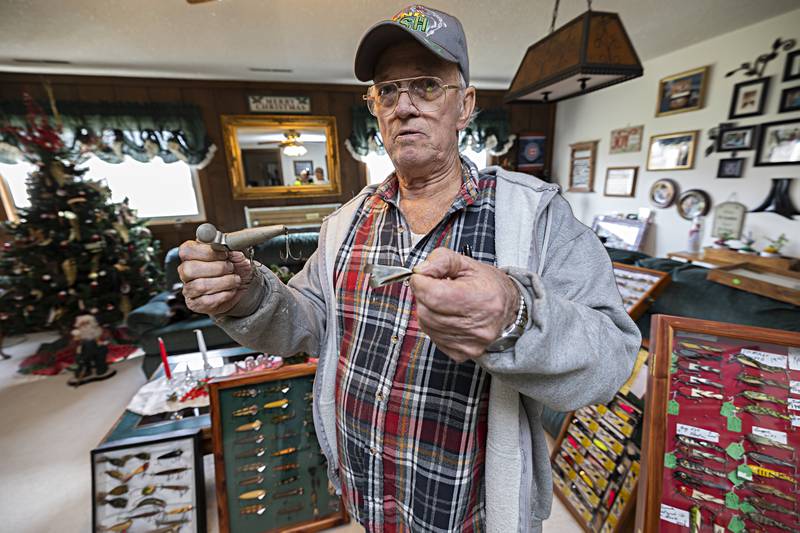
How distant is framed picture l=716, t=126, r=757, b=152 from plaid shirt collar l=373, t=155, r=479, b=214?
13.0 ft

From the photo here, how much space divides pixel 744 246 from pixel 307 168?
16.6 feet

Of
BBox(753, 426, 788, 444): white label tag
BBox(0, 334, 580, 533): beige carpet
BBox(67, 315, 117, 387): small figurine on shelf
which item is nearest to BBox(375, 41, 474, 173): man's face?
BBox(753, 426, 788, 444): white label tag

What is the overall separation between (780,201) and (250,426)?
176 inches

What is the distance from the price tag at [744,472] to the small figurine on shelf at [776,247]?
308 centimetres

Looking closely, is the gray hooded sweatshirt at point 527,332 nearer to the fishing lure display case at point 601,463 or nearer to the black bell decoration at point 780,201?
Result: the fishing lure display case at point 601,463

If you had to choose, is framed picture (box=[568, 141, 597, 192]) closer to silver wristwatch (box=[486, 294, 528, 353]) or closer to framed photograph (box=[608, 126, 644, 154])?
framed photograph (box=[608, 126, 644, 154])

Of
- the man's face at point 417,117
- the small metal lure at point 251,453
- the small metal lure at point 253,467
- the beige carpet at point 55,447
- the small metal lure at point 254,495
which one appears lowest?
the beige carpet at point 55,447

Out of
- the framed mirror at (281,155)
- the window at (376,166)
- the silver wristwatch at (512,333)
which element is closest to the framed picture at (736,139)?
the window at (376,166)

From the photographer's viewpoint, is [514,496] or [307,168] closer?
[514,496]

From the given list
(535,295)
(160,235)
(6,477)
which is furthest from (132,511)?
(160,235)

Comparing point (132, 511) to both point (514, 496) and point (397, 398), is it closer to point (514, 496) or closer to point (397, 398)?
point (397, 398)

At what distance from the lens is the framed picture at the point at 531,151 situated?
5.59m

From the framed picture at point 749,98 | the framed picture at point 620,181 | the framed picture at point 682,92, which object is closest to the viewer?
the framed picture at point 749,98

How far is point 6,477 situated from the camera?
180 centimetres
